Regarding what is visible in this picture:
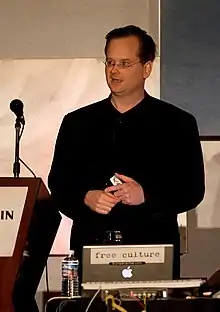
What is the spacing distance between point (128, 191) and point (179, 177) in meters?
0.26

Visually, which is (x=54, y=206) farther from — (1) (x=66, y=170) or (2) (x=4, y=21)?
(2) (x=4, y=21)

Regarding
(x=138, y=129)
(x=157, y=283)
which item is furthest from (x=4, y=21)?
(x=157, y=283)

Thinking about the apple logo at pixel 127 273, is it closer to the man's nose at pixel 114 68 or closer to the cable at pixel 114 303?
the cable at pixel 114 303

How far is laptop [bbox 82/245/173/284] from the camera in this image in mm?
1923

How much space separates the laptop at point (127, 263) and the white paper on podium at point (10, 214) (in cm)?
25

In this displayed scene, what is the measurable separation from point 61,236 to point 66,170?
140 cm

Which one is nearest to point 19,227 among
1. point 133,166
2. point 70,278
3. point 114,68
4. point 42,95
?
point 70,278

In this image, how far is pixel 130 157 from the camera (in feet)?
8.32

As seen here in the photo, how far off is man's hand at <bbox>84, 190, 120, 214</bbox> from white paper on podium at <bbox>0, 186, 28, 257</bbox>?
0.81ft

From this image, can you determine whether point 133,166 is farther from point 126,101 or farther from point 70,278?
point 70,278

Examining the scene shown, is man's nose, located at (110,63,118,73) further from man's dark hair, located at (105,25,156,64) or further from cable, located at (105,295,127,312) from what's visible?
cable, located at (105,295,127,312)

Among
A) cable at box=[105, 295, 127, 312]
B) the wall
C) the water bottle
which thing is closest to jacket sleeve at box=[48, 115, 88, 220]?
the water bottle

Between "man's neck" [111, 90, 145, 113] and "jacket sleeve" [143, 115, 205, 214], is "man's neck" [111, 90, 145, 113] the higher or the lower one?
the higher one

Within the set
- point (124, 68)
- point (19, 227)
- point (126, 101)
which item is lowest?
point (19, 227)
